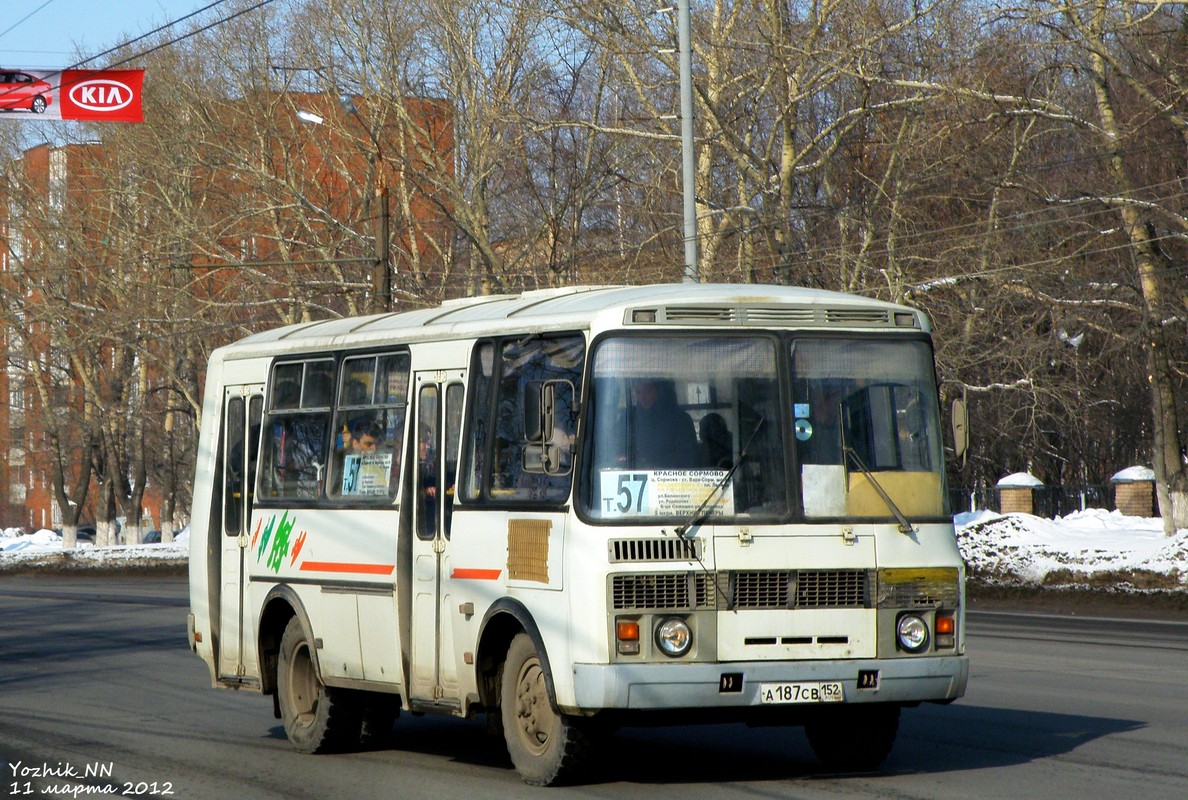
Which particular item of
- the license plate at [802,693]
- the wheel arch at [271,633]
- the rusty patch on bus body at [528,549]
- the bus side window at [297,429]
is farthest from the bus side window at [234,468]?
the license plate at [802,693]

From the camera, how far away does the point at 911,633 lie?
886 centimetres

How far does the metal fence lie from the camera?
40156 millimetres

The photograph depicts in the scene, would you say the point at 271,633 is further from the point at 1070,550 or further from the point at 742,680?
the point at 1070,550

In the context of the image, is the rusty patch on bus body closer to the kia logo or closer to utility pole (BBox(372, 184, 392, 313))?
the kia logo

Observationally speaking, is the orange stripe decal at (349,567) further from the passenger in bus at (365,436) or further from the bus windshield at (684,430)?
the bus windshield at (684,430)

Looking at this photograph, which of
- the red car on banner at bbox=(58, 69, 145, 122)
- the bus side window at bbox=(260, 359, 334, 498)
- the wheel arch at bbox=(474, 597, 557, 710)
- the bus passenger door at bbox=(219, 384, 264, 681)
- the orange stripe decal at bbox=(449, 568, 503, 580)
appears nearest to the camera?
the wheel arch at bbox=(474, 597, 557, 710)

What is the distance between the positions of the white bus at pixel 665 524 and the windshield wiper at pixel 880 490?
0.01 metres

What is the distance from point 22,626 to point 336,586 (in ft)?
50.9

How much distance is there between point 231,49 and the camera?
44.5 m

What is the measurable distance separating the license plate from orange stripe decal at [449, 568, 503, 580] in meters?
1.67

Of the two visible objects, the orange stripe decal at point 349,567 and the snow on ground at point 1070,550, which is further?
the snow on ground at point 1070,550

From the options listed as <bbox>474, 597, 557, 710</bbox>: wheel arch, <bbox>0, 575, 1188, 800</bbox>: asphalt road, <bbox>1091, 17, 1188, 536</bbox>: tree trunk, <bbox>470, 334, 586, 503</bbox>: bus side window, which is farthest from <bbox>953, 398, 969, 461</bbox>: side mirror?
<bbox>1091, 17, 1188, 536</bbox>: tree trunk

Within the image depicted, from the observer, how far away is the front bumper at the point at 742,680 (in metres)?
8.39

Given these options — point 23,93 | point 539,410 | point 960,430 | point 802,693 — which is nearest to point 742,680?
point 802,693
